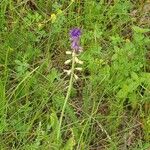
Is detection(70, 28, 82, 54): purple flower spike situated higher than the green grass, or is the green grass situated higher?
detection(70, 28, 82, 54): purple flower spike

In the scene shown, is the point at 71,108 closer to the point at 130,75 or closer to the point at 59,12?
the point at 130,75

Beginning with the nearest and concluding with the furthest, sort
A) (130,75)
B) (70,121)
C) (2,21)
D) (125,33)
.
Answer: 1. (70,121)
2. (130,75)
3. (2,21)
4. (125,33)

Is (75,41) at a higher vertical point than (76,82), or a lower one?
higher

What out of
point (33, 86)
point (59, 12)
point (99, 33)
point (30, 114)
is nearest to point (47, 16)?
point (59, 12)

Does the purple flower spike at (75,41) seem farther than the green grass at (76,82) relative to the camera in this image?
No

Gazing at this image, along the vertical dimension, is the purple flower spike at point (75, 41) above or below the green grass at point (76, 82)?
above

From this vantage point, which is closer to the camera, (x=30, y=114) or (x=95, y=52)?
(x=30, y=114)

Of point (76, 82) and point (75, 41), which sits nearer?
point (75, 41)

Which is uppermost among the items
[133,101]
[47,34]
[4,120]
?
[47,34]
